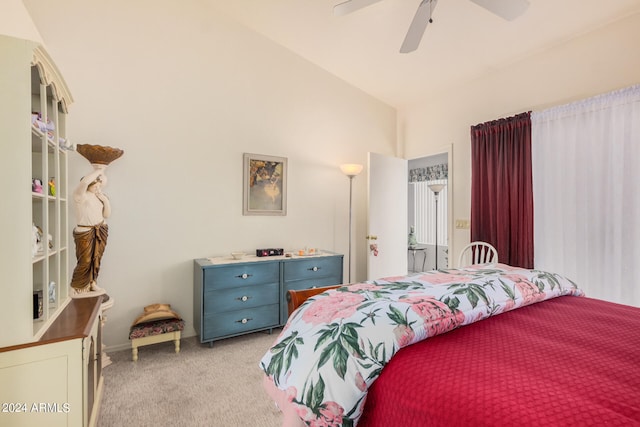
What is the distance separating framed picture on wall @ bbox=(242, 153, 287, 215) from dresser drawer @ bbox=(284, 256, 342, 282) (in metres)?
0.67

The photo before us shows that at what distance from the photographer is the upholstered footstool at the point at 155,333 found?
2.54 meters

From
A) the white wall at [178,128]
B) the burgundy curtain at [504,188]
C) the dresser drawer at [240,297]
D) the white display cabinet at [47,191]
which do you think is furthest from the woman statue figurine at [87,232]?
the burgundy curtain at [504,188]

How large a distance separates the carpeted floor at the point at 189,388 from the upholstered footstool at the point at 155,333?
13 cm

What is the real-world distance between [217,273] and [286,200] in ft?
3.92

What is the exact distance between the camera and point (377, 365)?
3.06 ft

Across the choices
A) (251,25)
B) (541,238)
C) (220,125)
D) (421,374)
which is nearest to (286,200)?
(220,125)

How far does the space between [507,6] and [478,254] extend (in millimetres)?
2288

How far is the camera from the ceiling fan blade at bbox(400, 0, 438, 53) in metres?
1.84

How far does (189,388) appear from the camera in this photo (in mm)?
2133

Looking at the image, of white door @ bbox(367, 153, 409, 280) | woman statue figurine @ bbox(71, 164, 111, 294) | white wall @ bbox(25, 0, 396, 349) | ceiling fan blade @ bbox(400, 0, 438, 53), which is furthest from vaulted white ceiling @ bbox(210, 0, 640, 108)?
woman statue figurine @ bbox(71, 164, 111, 294)

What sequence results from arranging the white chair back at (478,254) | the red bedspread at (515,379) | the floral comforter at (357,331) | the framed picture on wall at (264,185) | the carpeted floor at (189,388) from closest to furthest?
1. the red bedspread at (515,379)
2. the floral comforter at (357,331)
3. the carpeted floor at (189,388)
4. the white chair back at (478,254)
5. the framed picture on wall at (264,185)

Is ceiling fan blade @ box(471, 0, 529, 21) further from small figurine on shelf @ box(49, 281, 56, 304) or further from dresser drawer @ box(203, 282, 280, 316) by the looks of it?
small figurine on shelf @ box(49, 281, 56, 304)

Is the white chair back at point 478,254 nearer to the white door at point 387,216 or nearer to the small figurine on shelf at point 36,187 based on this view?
the white door at point 387,216

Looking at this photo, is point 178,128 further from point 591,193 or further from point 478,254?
point 591,193
